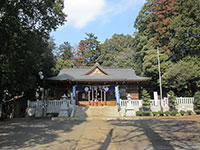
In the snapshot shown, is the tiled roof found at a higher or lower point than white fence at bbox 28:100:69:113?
higher

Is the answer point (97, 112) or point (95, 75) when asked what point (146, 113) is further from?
point (95, 75)

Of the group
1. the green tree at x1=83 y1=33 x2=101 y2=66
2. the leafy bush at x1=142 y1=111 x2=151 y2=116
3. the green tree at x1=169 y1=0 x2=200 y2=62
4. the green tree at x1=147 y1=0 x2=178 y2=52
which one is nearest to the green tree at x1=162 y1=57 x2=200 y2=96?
the green tree at x1=169 y1=0 x2=200 y2=62

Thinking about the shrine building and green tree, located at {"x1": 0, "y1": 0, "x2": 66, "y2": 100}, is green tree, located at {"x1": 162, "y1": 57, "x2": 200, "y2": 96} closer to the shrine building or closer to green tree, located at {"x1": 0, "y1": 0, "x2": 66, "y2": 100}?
the shrine building

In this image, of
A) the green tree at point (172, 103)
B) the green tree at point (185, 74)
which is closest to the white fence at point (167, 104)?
the green tree at point (172, 103)

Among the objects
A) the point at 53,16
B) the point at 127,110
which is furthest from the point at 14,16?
the point at 127,110

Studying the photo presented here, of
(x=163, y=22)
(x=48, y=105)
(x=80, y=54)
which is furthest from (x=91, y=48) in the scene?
(x=48, y=105)

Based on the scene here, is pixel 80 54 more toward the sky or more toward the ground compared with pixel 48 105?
more toward the sky

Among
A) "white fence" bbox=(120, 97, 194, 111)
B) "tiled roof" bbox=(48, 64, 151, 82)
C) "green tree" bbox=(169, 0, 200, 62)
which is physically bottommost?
"white fence" bbox=(120, 97, 194, 111)

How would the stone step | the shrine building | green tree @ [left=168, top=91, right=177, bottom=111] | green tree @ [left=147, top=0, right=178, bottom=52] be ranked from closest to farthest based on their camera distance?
the stone step
green tree @ [left=168, top=91, right=177, bottom=111]
the shrine building
green tree @ [left=147, top=0, right=178, bottom=52]

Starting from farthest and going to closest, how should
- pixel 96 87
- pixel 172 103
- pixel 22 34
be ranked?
pixel 96 87
pixel 172 103
pixel 22 34

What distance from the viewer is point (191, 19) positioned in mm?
19016

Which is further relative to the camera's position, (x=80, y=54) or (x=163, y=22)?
(x=80, y=54)

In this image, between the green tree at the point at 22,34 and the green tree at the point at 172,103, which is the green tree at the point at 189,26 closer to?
the green tree at the point at 172,103

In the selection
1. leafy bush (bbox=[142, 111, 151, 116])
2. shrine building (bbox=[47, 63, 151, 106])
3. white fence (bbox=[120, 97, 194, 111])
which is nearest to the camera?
leafy bush (bbox=[142, 111, 151, 116])
